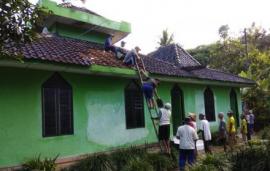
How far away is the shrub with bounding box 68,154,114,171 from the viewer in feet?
30.7

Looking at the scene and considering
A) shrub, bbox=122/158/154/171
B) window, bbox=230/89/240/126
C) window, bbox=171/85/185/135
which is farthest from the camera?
window, bbox=230/89/240/126

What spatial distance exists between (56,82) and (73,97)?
809 millimetres

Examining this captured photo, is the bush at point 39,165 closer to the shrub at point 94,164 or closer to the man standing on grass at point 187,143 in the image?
the shrub at point 94,164

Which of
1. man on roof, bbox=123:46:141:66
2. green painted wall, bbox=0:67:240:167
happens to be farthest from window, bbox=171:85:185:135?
man on roof, bbox=123:46:141:66

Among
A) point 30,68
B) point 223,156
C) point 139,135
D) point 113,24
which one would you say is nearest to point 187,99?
point 139,135

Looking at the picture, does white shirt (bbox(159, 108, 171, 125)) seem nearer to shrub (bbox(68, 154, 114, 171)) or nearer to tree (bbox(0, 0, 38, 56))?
shrub (bbox(68, 154, 114, 171))

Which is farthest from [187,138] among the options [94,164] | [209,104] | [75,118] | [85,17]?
[85,17]

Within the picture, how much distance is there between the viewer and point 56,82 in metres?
10.3

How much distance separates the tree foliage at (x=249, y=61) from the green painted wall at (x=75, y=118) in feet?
35.1

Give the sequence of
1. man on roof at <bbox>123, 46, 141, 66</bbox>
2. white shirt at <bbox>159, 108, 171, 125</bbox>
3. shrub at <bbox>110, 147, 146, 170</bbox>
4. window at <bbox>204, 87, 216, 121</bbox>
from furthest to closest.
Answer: window at <bbox>204, 87, 216, 121</bbox>
man on roof at <bbox>123, 46, 141, 66</bbox>
white shirt at <bbox>159, 108, 171, 125</bbox>
shrub at <bbox>110, 147, 146, 170</bbox>

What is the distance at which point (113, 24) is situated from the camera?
16500 mm

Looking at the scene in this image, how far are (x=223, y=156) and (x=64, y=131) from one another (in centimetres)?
505

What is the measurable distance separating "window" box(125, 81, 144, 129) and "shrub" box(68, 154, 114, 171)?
291 centimetres

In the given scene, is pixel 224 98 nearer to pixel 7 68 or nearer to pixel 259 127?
pixel 259 127
